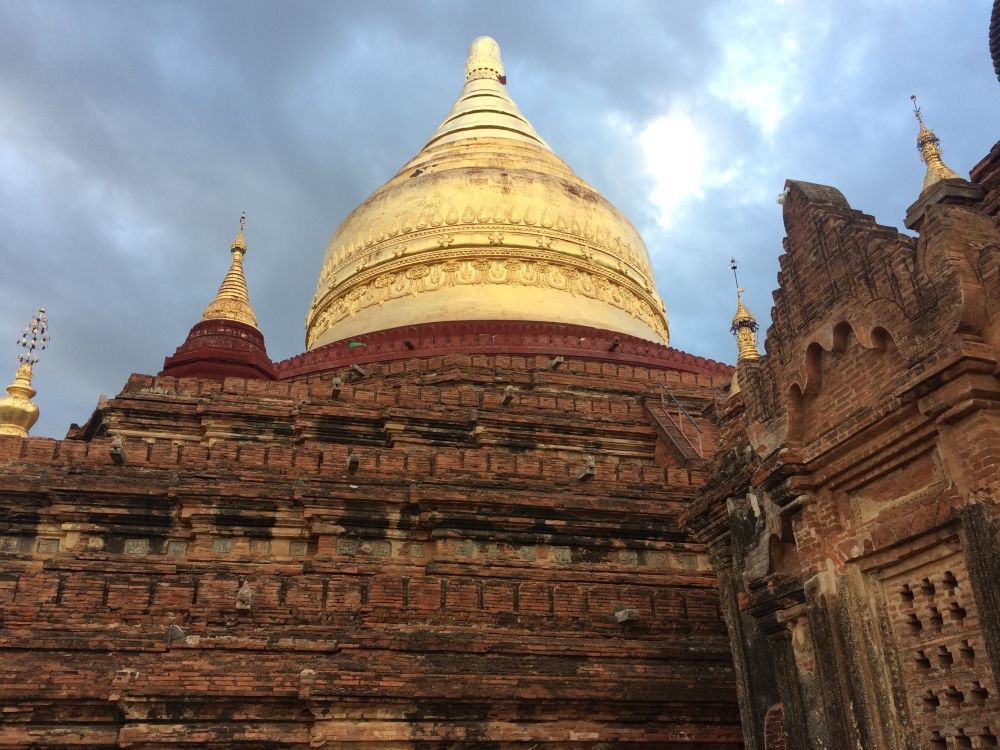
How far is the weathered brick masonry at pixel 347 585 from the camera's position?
370 inches

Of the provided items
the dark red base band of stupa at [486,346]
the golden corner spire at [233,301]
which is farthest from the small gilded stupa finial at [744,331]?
the golden corner spire at [233,301]

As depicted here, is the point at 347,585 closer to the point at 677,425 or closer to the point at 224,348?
the point at 677,425

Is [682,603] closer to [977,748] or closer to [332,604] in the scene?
[332,604]

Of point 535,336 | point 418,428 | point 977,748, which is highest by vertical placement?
point 535,336

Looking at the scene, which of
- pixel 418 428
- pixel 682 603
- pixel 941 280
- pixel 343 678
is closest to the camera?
pixel 941 280

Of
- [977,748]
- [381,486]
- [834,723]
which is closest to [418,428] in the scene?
[381,486]

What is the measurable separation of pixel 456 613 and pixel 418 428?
516cm

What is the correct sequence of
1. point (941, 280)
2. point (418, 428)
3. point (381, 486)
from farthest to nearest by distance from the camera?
point (418, 428)
point (381, 486)
point (941, 280)

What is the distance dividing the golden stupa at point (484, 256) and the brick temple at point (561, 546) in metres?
5.11

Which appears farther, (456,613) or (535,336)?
(535,336)

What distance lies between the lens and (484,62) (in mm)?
37844

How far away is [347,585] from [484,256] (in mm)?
13912

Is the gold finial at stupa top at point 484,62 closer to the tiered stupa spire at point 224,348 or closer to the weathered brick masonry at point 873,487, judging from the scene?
the tiered stupa spire at point 224,348

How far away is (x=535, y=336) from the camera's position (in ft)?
66.6
